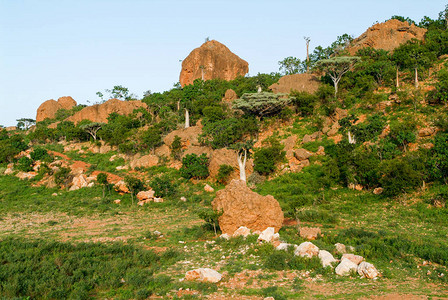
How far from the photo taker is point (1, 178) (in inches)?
1457

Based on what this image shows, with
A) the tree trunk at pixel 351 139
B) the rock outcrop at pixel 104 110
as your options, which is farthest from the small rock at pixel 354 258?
the rock outcrop at pixel 104 110

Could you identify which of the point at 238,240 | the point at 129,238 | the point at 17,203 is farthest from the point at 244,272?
the point at 17,203

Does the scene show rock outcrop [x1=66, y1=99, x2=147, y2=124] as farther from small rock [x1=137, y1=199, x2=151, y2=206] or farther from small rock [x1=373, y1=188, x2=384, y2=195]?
small rock [x1=373, y1=188, x2=384, y2=195]

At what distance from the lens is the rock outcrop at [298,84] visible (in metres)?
47.8

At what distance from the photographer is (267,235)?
1373 cm

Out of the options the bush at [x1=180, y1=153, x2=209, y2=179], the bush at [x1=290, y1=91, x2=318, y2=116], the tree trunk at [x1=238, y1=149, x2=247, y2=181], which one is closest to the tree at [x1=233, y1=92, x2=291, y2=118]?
the bush at [x1=290, y1=91, x2=318, y2=116]

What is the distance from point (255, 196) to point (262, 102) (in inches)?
1018

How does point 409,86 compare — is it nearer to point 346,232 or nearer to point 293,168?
point 293,168

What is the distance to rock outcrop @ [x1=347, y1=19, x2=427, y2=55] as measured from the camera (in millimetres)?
50000

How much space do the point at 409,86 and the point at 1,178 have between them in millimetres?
51001

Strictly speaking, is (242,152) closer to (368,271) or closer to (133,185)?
(133,185)

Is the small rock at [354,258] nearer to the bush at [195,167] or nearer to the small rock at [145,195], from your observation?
the small rock at [145,195]

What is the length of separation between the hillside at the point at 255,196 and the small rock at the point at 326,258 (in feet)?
0.18

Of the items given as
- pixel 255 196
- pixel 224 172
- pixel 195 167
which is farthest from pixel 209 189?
pixel 255 196
